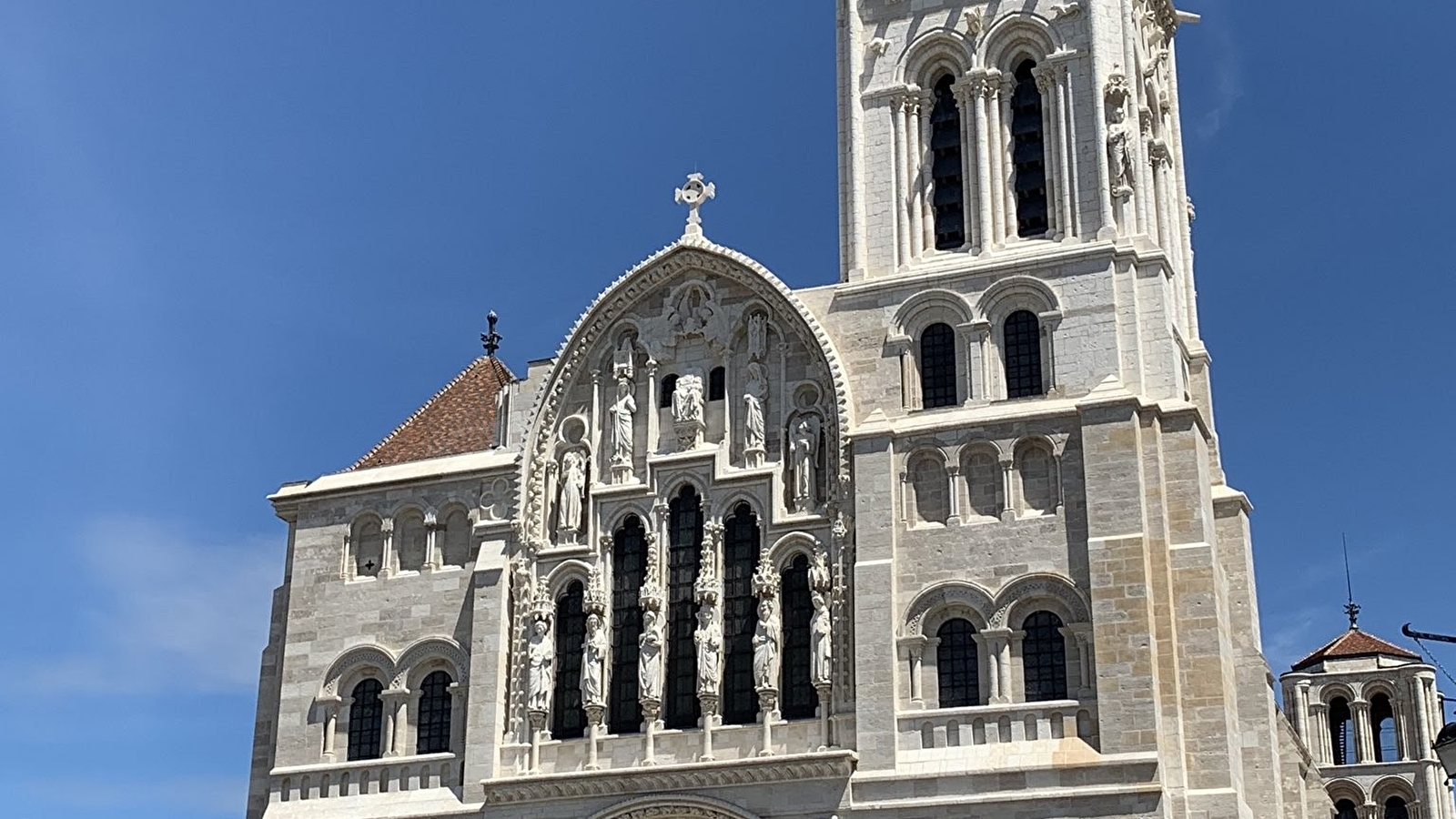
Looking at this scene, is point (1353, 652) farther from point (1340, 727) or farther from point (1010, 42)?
point (1010, 42)

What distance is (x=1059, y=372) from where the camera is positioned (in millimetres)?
35750

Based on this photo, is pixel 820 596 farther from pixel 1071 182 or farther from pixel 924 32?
pixel 924 32

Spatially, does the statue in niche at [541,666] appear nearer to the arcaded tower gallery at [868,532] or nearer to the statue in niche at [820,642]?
the arcaded tower gallery at [868,532]

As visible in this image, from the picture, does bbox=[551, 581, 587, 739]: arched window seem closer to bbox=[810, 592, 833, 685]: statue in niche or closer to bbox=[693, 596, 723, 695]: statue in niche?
bbox=[693, 596, 723, 695]: statue in niche

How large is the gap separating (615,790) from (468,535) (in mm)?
6834

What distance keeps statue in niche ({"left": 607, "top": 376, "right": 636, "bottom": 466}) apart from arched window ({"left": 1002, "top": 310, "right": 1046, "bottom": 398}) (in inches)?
302

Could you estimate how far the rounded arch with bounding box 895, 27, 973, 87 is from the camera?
3972 centimetres

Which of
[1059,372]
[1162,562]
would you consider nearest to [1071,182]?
[1059,372]

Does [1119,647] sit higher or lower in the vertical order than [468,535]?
lower

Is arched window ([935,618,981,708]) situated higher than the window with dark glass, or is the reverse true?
the window with dark glass

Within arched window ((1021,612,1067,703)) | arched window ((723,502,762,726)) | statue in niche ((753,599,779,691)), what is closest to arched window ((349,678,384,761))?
arched window ((723,502,762,726))

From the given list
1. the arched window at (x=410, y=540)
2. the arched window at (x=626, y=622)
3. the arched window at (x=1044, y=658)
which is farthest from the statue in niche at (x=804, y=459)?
the arched window at (x=410, y=540)

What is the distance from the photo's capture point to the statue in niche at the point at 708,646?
1409 inches

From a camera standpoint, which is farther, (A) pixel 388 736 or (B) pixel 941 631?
(A) pixel 388 736
